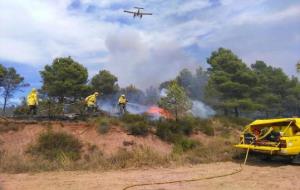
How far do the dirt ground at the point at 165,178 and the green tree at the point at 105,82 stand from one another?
4631 centimetres

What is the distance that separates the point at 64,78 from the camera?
166 ft

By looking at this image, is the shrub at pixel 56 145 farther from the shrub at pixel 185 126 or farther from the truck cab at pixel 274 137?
the truck cab at pixel 274 137

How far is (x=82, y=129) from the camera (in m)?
27.3

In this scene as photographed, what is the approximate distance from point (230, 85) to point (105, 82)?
18907mm

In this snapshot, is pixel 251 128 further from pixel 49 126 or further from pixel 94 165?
pixel 49 126

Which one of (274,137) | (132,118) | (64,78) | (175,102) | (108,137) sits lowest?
(274,137)

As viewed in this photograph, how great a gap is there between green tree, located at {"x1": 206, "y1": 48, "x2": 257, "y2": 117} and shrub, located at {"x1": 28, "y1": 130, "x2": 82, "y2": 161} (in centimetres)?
2888

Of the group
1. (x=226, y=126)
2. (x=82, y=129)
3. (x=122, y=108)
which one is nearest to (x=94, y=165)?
(x=82, y=129)

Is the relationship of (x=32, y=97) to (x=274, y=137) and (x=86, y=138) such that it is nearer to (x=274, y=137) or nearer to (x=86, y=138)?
(x=86, y=138)

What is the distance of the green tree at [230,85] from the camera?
5131 cm

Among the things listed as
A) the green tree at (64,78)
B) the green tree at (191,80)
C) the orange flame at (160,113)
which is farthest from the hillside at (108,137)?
the green tree at (191,80)

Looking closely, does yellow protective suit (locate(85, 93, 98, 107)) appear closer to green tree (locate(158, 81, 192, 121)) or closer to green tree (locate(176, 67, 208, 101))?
green tree (locate(158, 81, 192, 121))

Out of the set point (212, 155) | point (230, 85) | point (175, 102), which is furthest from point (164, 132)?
point (230, 85)

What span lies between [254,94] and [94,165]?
43.4 m
